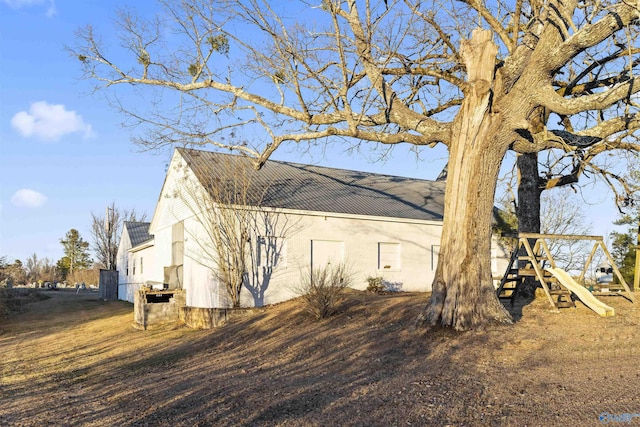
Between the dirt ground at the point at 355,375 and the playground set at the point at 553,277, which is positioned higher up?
the playground set at the point at 553,277

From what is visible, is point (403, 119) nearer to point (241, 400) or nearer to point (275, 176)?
point (241, 400)

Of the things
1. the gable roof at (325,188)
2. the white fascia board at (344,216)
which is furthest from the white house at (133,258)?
the white fascia board at (344,216)

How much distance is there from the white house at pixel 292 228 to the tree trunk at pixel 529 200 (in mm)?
7078

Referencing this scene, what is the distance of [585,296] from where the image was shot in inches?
439

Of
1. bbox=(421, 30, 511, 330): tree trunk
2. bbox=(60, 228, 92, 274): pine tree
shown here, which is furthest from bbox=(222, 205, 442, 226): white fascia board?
bbox=(60, 228, 92, 274): pine tree

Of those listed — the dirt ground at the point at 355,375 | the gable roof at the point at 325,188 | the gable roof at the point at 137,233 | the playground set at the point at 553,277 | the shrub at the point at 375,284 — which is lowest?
the dirt ground at the point at 355,375

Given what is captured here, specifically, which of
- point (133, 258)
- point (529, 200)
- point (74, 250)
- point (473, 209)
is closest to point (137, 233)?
point (133, 258)

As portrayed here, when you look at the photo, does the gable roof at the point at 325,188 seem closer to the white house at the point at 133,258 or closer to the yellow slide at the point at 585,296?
the white house at the point at 133,258

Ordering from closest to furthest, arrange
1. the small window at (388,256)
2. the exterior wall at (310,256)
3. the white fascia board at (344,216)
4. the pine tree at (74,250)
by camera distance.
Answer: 1. the exterior wall at (310,256)
2. the white fascia board at (344,216)
3. the small window at (388,256)
4. the pine tree at (74,250)

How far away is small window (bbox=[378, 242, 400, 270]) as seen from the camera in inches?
806

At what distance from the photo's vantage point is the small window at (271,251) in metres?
17.6

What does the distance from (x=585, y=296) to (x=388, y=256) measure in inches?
393

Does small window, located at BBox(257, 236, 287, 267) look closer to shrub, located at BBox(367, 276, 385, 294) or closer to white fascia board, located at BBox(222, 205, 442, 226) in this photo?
white fascia board, located at BBox(222, 205, 442, 226)

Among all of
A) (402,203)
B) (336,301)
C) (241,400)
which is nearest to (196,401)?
(241,400)
